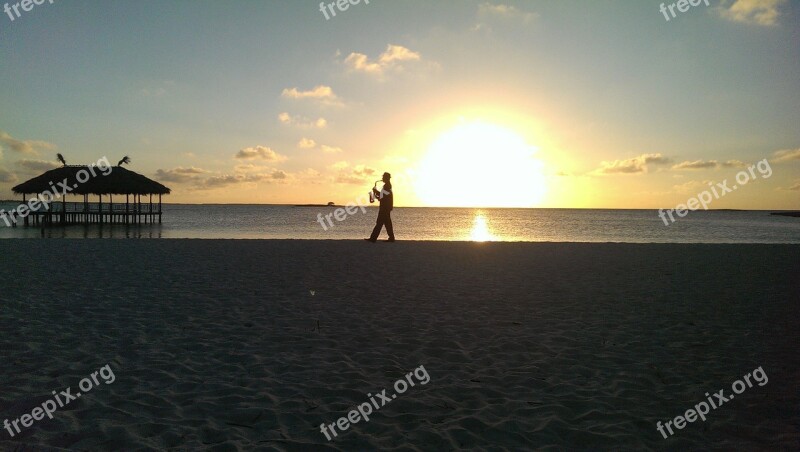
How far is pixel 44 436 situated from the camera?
3.49 metres

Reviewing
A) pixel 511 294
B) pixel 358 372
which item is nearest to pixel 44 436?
pixel 358 372

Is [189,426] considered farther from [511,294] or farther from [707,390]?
[511,294]

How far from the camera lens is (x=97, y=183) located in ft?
123

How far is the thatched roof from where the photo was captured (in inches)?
1442

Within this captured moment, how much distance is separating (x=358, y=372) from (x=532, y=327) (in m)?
2.93

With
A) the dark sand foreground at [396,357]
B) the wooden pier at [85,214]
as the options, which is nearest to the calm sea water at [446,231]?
the wooden pier at [85,214]
